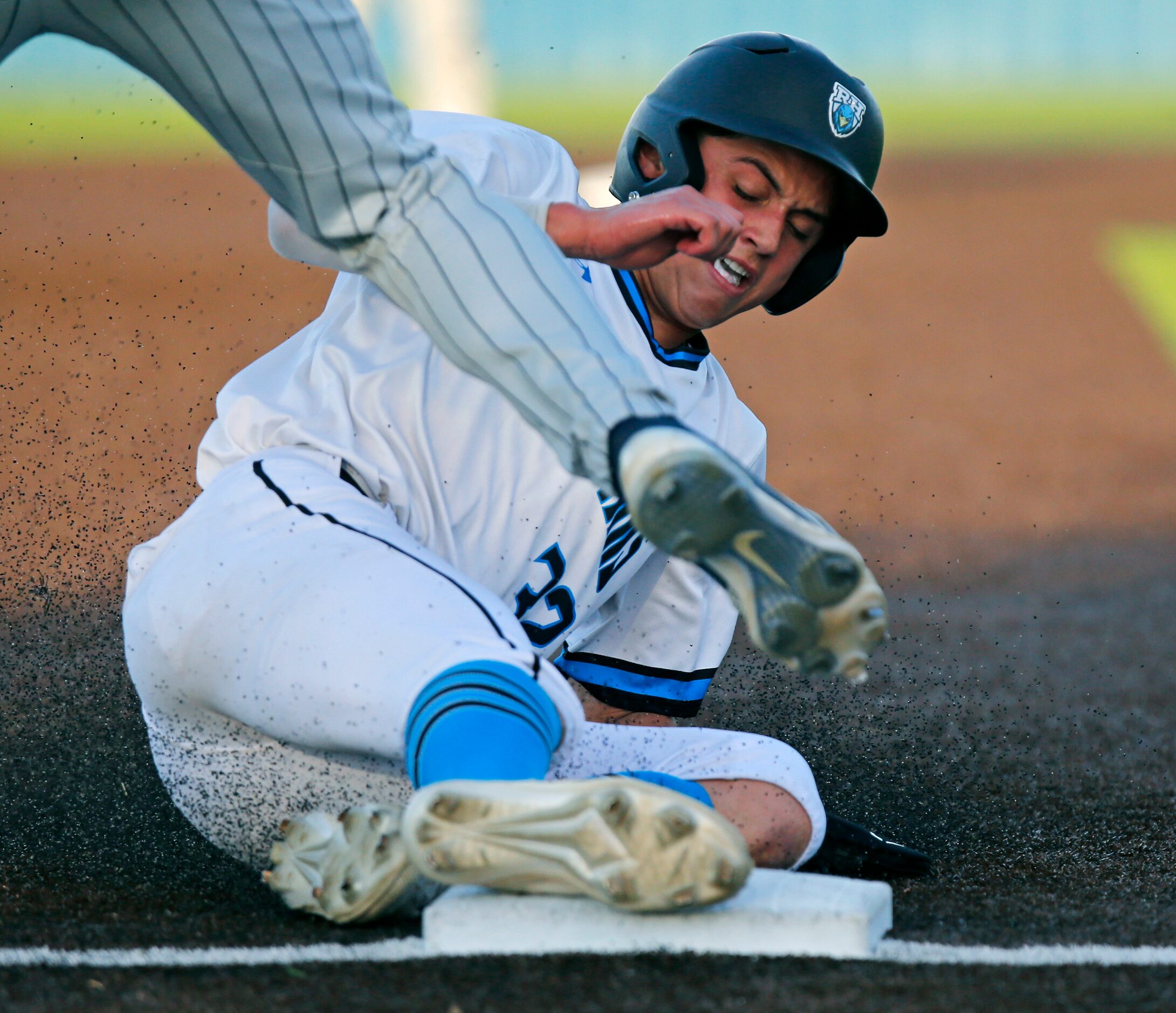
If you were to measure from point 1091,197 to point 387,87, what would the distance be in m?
17.0

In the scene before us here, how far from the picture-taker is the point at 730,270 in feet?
8.94

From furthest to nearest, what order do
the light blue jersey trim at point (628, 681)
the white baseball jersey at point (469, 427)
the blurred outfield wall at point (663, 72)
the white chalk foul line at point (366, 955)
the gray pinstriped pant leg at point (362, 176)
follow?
the blurred outfield wall at point (663, 72) < the light blue jersey trim at point (628, 681) < the white baseball jersey at point (469, 427) < the white chalk foul line at point (366, 955) < the gray pinstriped pant leg at point (362, 176)

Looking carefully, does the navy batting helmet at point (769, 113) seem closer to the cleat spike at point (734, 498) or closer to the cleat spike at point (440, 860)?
the cleat spike at point (734, 498)

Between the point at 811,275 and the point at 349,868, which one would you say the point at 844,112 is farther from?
the point at 349,868

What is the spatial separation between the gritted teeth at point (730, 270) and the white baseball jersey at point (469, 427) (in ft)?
0.51

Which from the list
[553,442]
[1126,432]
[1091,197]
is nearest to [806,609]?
[553,442]

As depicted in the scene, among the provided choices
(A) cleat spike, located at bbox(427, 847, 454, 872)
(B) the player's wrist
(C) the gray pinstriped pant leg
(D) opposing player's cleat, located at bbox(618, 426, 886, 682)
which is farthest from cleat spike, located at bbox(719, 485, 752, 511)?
(B) the player's wrist

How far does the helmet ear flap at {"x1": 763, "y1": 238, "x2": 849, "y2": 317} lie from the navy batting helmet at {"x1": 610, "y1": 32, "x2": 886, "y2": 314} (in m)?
0.03

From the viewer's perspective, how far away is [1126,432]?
29.0 ft

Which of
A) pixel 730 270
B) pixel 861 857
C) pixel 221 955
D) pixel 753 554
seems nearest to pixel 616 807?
pixel 753 554

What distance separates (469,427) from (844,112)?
966 millimetres

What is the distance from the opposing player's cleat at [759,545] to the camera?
5.03 ft

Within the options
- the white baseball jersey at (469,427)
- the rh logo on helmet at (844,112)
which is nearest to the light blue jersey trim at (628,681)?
the white baseball jersey at (469,427)

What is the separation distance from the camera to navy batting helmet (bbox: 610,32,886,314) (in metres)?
2.69
